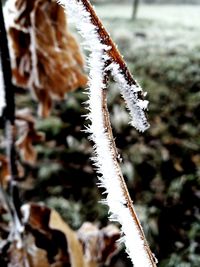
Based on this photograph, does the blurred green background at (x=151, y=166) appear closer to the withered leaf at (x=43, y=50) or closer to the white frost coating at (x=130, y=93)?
the withered leaf at (x=43, y=50)

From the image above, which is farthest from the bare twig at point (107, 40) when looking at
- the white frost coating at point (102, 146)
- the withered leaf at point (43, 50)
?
the withered leaf at point (43, 50)

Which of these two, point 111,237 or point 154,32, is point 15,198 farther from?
point 154,32

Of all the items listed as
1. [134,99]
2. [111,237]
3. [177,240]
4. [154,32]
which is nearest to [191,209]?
[177,240]

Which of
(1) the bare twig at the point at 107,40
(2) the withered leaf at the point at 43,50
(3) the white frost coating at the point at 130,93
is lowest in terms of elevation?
(2) the withered leaf at the point at 43,50

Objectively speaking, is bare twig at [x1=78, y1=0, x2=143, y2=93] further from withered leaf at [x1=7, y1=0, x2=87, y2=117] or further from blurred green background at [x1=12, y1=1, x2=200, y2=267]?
blurred green background at [x1=12, y1=1, x2=200, y2=267]

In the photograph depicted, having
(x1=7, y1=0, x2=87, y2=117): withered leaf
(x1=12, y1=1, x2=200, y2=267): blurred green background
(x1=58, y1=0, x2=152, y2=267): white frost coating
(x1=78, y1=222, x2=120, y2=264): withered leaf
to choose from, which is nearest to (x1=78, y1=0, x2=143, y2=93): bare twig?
(x1=58, y1=0, x2=152, y2=267): white frost coating

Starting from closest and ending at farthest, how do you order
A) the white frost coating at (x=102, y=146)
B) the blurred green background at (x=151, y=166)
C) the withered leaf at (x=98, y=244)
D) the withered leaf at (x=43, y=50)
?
the white frost coating at (x=102, y=146), the withered leaf at (x=43, y=50), the withered leaf at (x=98, y=244), the blurred green background at (x=151, y=166)

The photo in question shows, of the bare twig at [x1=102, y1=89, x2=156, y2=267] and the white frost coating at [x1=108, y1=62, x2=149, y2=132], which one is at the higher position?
the white frost coating at [x1=108, y1=62, x2=149, y2=132]

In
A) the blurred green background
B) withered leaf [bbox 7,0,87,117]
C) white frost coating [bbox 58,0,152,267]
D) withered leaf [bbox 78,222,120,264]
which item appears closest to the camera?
white frost coating [bbox 58,0,152,267]

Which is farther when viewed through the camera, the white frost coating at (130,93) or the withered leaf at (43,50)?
the withered leaf at (43,50)
